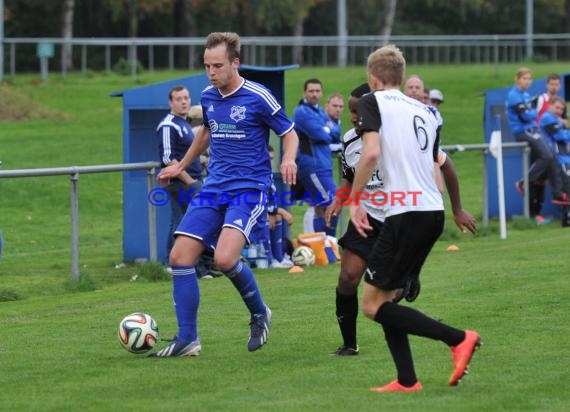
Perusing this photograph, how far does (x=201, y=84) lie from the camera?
15891 millimetres

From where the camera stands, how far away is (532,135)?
1973 centimetres

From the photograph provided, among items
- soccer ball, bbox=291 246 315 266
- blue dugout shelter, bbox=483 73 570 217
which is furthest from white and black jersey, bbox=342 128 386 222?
blue dugout shelter, bbox=483 73 570 217

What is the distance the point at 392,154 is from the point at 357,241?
1.33 m

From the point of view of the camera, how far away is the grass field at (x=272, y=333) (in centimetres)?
734

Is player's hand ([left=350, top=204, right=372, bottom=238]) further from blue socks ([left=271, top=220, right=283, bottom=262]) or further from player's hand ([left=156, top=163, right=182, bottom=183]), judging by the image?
blue socks ([left=271, top=220, right=283, bottom=262])

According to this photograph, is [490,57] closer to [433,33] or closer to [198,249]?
[433,33]

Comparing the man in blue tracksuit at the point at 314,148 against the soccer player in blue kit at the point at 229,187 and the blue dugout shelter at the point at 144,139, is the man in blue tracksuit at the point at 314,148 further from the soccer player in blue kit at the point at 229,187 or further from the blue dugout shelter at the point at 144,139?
the soccer player in blue kit at the point at 229,187

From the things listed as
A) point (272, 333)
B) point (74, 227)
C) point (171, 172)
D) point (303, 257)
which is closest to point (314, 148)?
point (303, 257)

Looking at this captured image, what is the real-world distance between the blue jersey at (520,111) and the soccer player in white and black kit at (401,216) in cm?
1234

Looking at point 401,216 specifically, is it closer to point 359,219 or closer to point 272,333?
point 359,219

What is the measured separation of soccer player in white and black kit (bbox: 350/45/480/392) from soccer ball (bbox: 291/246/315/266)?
739cm

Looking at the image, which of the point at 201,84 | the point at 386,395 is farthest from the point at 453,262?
the point at 386,395

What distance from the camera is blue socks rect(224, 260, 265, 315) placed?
29.4 feet

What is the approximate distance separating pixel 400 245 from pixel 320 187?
8.19m
